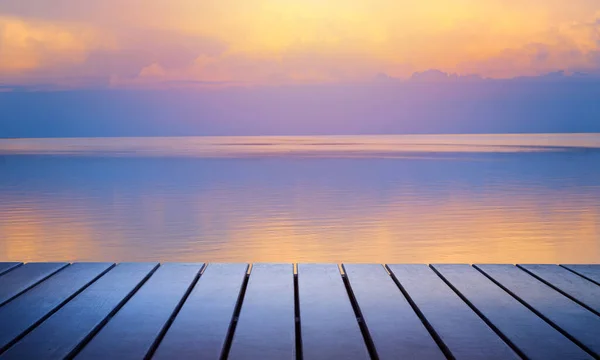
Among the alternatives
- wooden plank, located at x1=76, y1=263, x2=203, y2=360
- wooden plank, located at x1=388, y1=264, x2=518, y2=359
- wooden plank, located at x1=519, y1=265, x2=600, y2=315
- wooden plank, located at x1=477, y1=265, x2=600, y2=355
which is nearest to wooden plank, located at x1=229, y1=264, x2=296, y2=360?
wooden plank, located at x1=76, y1=263, x2=203, y2=360

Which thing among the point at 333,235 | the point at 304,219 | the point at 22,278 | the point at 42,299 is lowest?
the point at 42,299

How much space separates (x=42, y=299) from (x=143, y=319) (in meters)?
0.45

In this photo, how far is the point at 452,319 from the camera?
1.86m

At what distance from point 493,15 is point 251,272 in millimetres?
31323

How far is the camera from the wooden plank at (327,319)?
1.58m

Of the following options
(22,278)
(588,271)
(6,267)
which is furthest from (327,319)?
(6,267)

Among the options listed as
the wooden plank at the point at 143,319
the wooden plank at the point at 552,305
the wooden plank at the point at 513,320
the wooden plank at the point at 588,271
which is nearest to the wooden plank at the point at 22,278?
the wooden plank at the point at 143,319

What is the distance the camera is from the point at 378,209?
832 centimetres

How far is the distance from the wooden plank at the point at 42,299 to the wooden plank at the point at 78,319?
0.03m

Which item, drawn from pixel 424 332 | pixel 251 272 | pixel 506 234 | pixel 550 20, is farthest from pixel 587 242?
pixel 550 20

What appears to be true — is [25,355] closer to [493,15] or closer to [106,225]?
[106,225]

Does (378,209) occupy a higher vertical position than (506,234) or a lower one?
higher

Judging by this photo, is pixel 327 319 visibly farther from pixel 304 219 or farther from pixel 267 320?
pixel 304 219

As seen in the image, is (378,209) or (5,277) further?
(378,209)
